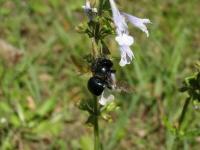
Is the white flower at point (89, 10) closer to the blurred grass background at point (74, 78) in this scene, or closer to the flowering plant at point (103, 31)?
the flowering plant at point (103, 31)

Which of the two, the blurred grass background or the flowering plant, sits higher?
the blurred grass background

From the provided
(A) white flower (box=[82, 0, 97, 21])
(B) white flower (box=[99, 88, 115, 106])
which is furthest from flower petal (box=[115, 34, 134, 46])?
(B) white flower (box=[99, 88, 115, 106])

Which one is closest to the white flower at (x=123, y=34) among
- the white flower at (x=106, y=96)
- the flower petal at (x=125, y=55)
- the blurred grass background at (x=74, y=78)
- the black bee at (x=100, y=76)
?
the flower petal at (x=125, y=55)

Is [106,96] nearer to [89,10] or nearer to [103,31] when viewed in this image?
[103,31]

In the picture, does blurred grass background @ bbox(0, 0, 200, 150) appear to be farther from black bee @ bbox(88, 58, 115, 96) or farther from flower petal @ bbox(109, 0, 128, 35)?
flower petal @ bbox(109, 0, 128, 35)

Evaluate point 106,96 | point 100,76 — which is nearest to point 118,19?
A: point 100,76
